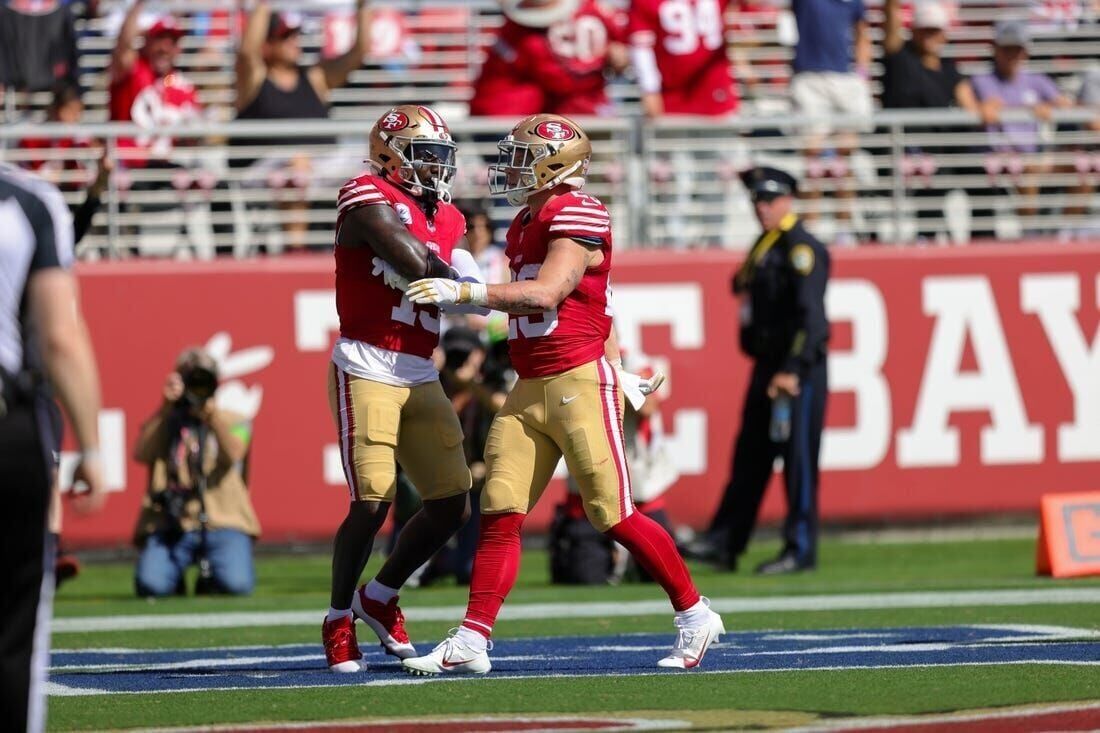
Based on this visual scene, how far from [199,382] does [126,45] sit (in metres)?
3.26

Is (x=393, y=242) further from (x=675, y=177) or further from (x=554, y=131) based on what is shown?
(x=675, y=177)

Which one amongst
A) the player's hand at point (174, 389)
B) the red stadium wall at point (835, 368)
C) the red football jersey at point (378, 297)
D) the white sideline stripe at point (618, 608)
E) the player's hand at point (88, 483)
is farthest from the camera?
the red stadium wall at point (835, 368)

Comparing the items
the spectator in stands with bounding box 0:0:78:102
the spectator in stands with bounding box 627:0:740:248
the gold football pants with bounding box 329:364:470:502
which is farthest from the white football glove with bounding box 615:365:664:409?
the spectator in stands with bounding box 0:0:78:102

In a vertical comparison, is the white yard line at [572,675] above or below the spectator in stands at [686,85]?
below

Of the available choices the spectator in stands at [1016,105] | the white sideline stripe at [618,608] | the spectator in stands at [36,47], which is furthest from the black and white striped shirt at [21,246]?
the spectator in stands at [1016,105]

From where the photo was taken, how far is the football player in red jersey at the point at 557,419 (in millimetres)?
7016

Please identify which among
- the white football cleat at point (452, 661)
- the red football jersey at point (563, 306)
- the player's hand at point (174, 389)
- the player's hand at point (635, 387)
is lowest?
the white football cleat at point (452, 661)

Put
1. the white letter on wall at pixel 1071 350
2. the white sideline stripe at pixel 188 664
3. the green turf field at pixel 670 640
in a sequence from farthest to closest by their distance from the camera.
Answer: the white letter on wall at pixel 1071 350, the white sideline stripe at pixel 188 664, the green turf field at pixel 670 640

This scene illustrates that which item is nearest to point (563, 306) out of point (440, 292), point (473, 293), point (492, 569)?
point (473, 293)

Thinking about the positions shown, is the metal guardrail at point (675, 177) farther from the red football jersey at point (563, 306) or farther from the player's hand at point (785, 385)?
the red football jersey at point (563, 306)

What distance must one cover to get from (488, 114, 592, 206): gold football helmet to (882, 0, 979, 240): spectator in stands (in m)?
8.30

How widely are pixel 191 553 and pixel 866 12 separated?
7.97 metres

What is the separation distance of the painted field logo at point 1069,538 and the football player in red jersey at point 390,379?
16.4ft

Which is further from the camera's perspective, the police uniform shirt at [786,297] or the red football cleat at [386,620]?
the police uniform shirt at [786,297]
